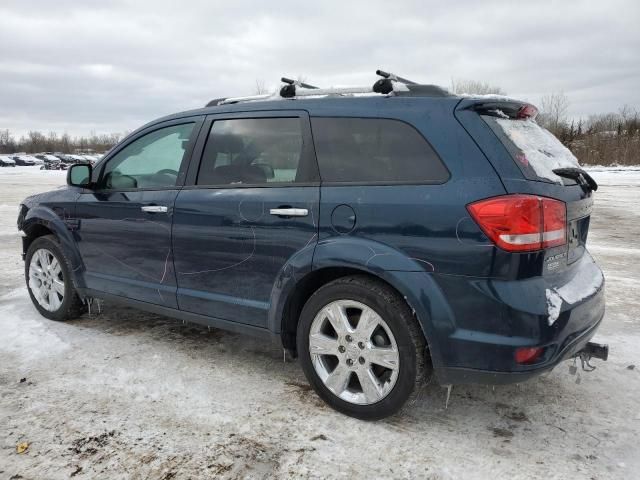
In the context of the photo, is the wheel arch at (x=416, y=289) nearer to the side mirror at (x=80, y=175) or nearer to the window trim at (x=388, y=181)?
the window trim at (x=388, y=181)

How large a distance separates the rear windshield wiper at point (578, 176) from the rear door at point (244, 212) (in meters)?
1.31

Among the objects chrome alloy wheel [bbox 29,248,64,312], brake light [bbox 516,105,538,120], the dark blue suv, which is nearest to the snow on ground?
the dark blue suv

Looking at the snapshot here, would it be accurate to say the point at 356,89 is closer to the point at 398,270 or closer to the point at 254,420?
the point at 398,270

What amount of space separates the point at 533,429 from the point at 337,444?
1.08 metres

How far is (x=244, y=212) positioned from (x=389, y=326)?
1.16 m

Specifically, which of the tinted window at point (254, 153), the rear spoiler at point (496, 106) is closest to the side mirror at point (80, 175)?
the tinted window at point (254, 153)

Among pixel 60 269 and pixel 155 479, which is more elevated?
pixel 60 269

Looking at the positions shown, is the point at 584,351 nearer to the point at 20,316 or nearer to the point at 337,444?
the point at 337,444

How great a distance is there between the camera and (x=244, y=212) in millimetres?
3248

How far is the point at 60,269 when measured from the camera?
14.9 ft

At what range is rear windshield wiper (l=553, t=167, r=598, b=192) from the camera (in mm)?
2783

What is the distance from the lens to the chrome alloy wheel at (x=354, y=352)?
2787mm

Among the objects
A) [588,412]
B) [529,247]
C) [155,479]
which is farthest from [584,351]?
[155,479]

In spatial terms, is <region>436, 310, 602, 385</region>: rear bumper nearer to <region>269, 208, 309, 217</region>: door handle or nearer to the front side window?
<region>269, 208, 309, 217</region>: door handle
